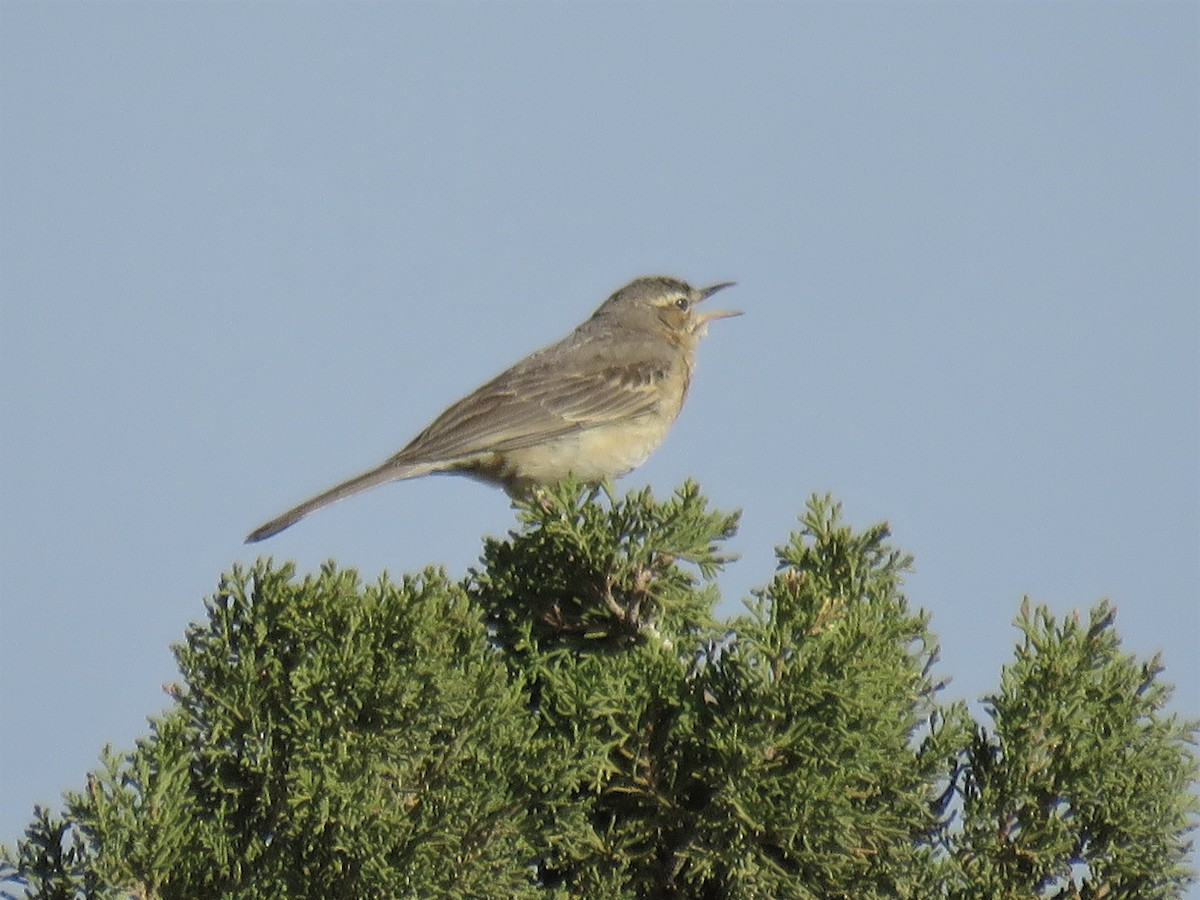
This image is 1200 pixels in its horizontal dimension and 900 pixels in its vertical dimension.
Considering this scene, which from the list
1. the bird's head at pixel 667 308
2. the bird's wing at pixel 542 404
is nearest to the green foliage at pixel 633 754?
→ the bird's wing at pixel 542 404

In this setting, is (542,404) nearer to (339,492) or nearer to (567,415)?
(567,415)

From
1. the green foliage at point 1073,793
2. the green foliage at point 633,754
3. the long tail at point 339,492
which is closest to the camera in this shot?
the green foliage at point 633,754

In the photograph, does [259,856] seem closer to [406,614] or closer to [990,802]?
[406,614]

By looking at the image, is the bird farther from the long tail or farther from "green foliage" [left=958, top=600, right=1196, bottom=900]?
"green foliage" [left=958, top=600, right=1196, bottom=900]

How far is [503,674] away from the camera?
3.66 m

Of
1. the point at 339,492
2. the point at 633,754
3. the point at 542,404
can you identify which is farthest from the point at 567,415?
the point at 633,754

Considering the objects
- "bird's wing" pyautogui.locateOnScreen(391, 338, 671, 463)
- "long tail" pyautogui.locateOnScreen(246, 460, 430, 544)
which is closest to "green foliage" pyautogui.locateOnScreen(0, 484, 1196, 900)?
"long tail" pyautogui.locateOnScreen(246, 460, 430, 544)

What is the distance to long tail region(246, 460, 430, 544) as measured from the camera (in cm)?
701

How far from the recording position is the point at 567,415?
8.74m

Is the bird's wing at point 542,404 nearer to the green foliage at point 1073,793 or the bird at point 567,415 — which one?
the bird at point 567,415

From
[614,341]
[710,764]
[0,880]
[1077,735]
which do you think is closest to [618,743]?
[710,764]

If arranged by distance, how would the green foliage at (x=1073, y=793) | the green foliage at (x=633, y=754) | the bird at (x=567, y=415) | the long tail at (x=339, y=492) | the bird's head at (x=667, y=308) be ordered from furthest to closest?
the bird's head at (x=667, y=308) → the bird at (x=567, y=415) → the long tail at (x=339, y=492) → the green foliage at (x=1073, y=793) → the green foliage at (x=633, y=754)

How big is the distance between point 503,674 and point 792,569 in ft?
3.06

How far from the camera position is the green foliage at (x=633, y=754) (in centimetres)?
338
